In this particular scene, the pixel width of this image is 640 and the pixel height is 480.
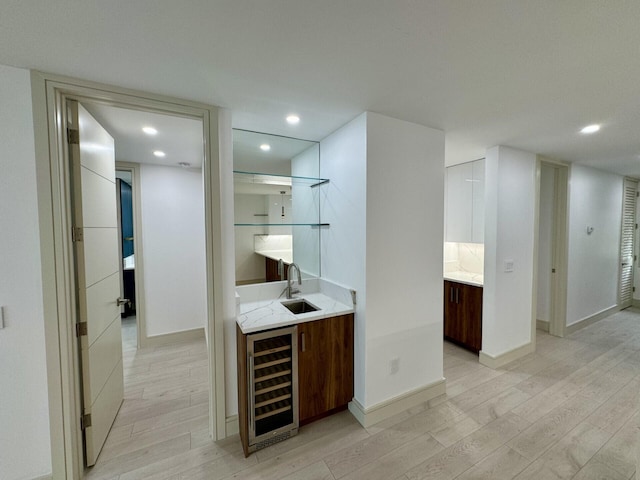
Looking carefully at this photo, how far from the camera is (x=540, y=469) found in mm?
1671

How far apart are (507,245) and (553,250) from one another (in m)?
1.50

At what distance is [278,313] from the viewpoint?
2.11 m

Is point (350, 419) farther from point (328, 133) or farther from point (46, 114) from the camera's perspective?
point (46, 114)

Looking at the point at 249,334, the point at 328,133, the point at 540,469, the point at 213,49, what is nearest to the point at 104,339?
the point at 249,334

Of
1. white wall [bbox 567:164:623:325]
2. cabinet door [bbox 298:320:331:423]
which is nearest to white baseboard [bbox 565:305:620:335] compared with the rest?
white wall [bbox 567:164:623:325]

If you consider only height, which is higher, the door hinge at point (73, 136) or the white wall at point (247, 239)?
the door hinge at point (73, 136)

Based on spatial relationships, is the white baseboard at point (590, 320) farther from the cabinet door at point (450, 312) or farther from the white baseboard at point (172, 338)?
the white baseboard at point (172, 338)

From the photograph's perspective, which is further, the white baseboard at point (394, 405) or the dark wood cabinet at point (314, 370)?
the white baseboard at point (394, 405)

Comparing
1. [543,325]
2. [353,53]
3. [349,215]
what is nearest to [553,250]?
[543,325]

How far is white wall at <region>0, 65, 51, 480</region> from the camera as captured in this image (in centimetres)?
141

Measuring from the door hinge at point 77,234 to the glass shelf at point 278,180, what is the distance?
114 cm

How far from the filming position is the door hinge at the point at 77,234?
162 centimetres

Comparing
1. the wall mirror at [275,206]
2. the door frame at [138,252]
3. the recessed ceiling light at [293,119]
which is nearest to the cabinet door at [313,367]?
the wall mirror at [275,206]

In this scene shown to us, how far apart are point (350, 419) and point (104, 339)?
6.74 ft
